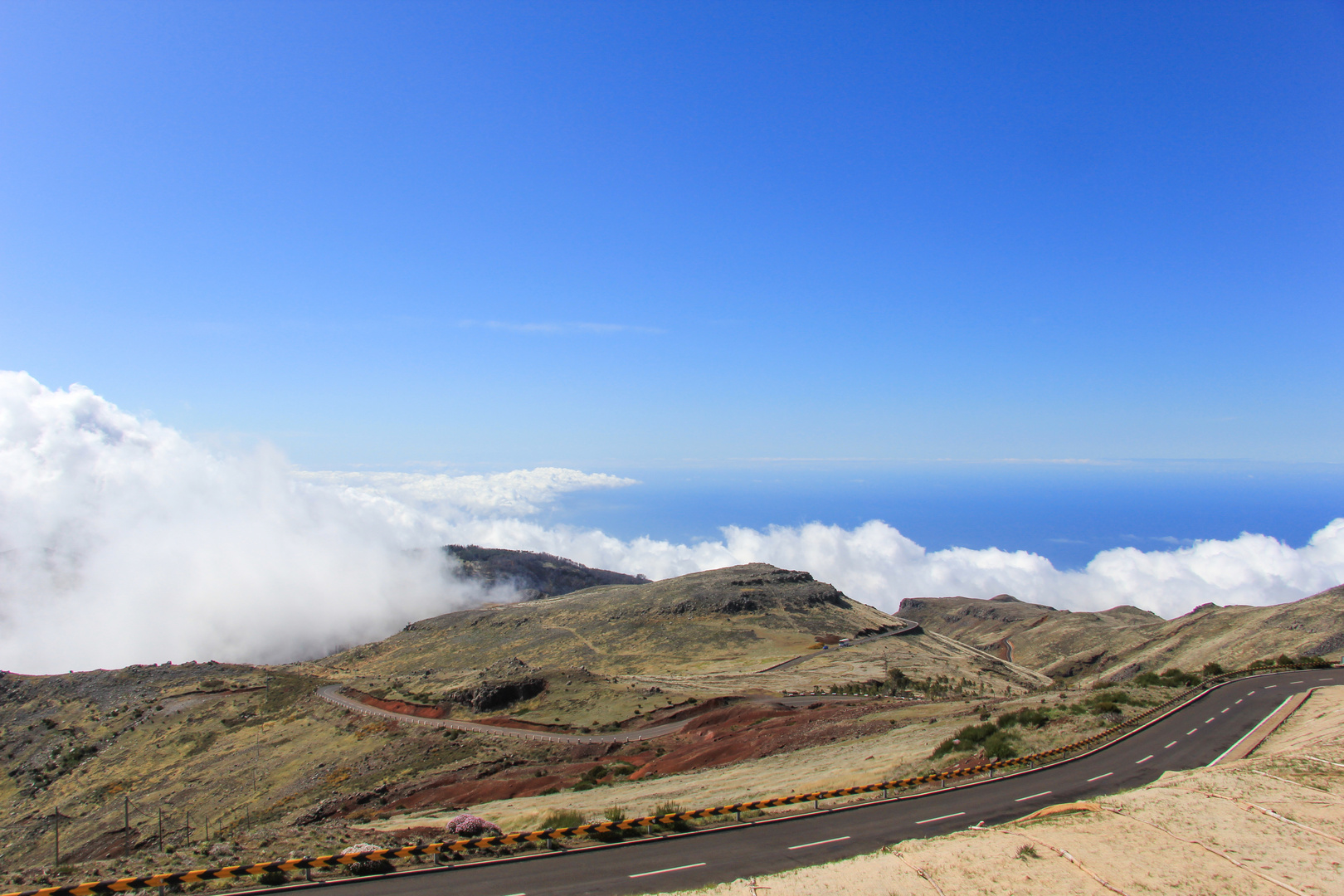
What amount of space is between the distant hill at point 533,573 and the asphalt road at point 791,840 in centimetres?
15225

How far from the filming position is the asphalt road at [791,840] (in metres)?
14.4

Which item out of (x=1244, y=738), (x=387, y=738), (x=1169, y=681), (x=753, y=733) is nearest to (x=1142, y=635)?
(x=1169, y=681)

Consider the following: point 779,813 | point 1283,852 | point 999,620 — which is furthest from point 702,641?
point 999,620

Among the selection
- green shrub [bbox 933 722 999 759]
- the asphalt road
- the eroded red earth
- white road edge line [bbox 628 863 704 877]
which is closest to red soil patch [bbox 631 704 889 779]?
the eroded red earth

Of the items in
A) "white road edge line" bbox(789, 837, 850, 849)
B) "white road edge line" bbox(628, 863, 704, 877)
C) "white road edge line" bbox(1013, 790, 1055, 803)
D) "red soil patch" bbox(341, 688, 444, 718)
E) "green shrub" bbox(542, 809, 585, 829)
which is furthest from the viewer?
"red soil patch" bbox(341, 688, 444, 718)

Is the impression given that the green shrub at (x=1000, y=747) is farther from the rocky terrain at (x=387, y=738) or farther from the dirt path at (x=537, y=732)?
the dirt path at (x=537, y=732)

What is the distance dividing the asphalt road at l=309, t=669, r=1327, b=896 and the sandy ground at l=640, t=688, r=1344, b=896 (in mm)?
1481

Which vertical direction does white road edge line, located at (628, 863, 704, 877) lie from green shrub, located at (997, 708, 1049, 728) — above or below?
above

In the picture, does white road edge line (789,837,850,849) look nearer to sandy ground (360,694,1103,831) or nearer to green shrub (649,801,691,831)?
green shrub (649,801,691,831)

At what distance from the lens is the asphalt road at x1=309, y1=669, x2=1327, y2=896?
14.4m

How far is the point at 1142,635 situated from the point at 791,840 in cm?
11492

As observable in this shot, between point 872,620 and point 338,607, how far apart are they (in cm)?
17066

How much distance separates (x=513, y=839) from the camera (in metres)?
16.8

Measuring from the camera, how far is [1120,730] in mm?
28719
